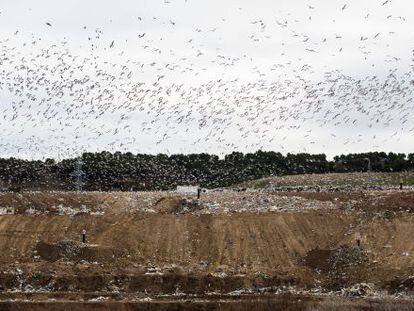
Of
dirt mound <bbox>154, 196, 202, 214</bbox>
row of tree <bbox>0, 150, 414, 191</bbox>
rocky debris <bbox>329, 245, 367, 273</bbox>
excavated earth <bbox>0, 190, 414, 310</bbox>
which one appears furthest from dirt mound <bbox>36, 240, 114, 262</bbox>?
row of tree <bbox>0, 150, 414, 191</bbox>

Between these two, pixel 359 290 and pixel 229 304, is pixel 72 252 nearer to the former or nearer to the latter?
pixel 229 304

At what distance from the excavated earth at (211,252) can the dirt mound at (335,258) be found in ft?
0.19

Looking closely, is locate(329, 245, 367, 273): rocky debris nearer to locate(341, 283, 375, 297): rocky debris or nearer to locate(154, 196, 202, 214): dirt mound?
locate(341, 283, 375, 297): rocky debris

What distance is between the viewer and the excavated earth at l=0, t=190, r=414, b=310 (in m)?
38.1

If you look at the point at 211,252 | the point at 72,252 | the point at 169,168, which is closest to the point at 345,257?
the point at 211,252

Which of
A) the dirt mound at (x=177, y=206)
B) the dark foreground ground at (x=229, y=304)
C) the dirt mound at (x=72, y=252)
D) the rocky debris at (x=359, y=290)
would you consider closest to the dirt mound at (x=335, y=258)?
the rocky debris at (x=359, y=290)

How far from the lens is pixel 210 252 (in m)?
45.9

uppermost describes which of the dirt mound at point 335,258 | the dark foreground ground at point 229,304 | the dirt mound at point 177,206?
the dirt mound at point 177,206

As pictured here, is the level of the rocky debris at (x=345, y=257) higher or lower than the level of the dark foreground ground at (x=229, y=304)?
higher

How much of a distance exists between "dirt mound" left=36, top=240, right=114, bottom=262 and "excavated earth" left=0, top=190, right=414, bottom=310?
2.3 inches

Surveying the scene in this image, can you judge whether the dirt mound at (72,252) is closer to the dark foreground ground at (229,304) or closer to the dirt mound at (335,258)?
the dark foreground ground at (229,304)

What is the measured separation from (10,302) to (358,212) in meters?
24.3

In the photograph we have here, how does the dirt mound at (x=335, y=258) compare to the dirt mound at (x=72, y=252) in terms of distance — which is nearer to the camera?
the dirt mound at (x=335, y=258)

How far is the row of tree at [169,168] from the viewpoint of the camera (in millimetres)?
86938
